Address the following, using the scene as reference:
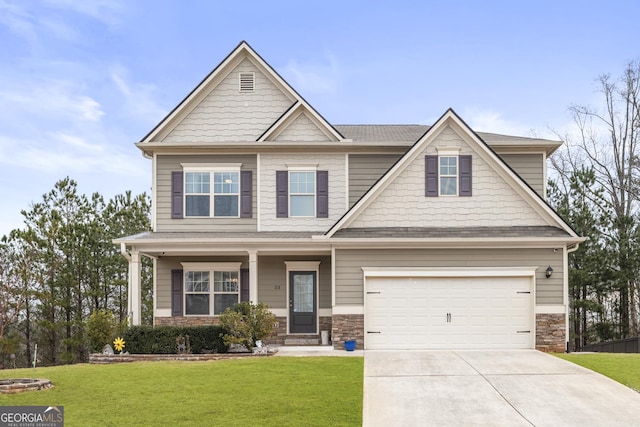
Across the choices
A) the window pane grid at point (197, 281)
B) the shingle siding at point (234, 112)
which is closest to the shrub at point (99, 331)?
the window pane grid at point (197, 281)

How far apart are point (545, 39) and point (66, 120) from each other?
17148 mm

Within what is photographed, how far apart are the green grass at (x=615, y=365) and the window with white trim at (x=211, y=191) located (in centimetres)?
1065

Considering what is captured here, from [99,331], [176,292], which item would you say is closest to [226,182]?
[176,292]

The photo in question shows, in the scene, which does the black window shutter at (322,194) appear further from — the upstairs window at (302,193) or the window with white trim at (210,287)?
the window with white trim at (210,287)

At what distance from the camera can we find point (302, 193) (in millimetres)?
21062

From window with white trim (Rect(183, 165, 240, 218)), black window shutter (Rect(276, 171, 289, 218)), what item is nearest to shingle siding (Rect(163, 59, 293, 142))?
window with white trim (Rect(183, 165, 240, 218))

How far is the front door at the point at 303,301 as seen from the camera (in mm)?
20938

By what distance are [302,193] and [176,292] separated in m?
5.08

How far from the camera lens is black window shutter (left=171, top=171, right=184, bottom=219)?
2094cm

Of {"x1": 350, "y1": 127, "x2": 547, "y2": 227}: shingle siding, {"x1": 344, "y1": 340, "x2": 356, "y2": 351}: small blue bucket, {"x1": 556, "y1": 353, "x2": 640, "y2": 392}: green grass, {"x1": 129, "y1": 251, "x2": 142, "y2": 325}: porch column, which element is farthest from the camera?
{"x1": 129, "y1": 251, "x2": 142, "y2": 325}: porch column

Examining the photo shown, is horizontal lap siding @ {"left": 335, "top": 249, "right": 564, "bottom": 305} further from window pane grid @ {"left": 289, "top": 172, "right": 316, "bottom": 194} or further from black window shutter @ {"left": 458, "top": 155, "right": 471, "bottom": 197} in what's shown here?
window pane grid @ {"left": 289, "top": 172, "right": 316, "bottom": 194}

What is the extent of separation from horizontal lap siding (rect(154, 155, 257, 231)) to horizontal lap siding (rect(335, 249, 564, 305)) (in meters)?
4.02

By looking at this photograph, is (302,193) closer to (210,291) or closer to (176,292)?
(210,291)

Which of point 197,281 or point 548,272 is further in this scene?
point 197,281
